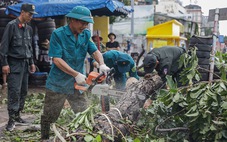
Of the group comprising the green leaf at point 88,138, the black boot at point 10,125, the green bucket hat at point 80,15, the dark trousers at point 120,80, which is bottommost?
the black boot at point 10,125

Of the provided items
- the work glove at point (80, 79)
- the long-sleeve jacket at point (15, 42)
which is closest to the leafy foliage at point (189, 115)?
the work glove at point (80, 79)

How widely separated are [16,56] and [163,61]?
239cm

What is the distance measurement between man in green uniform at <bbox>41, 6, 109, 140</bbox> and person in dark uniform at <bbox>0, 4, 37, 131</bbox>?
1.08 meters

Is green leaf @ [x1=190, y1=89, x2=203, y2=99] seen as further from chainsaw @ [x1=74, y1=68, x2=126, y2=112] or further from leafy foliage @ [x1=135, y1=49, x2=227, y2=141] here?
chainsaw @ [x1=74, y1=68, x2=126, y2=112]

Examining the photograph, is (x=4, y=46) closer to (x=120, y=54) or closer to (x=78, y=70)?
(x=78, y=70)

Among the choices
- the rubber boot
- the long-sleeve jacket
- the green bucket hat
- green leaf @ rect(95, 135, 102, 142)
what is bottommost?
the rubber boot

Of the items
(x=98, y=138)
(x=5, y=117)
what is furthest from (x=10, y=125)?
(x=98, y=138)

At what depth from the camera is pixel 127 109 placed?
12.6ft

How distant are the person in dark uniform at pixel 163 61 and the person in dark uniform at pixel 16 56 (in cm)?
200

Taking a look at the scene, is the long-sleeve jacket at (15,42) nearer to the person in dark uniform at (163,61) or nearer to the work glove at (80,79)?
the work glove at (80,79)

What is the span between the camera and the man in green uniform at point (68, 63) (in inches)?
157

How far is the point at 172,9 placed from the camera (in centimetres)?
5172

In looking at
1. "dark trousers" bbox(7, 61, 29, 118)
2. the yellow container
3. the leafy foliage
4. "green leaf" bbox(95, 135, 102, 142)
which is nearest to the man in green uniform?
the leafy foliage

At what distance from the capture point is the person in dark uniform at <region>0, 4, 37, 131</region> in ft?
16.8
